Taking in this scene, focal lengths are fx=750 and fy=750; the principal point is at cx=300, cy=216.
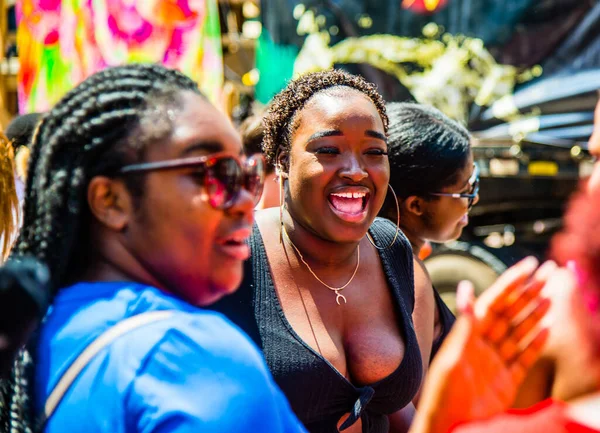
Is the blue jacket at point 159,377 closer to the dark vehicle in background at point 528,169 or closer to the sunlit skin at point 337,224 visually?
the sunlit skin at point 337,224

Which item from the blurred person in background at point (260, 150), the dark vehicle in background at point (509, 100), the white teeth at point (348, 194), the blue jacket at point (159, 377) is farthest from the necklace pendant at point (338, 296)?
the dark vehicle in background at point (509, 100)

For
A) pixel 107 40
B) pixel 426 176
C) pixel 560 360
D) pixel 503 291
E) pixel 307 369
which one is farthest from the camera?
pixel 107 40

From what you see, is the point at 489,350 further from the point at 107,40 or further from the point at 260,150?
the point at 107,40

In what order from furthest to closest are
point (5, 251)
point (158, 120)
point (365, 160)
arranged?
point (365, 160)
point (5, 251)
point (158, 120)

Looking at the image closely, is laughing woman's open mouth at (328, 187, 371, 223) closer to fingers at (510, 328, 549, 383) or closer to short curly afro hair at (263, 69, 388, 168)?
short curly afro hair at (263, 69, 388, 168)

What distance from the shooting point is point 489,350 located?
1.41 metres

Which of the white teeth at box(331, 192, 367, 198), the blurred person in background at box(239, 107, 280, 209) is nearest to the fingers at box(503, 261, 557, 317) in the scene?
the white teeth at box(331, 192, 367, 198)

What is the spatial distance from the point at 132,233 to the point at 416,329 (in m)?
1.65

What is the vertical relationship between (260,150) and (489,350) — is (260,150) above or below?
below

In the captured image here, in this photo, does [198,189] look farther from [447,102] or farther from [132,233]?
[447,102]

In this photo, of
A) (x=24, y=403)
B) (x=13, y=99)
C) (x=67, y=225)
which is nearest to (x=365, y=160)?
(x=67, y=225)

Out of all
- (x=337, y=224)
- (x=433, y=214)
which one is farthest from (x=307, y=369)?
(x=433, y=214)

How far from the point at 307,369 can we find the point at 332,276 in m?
0.44

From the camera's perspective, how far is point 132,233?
146cm
